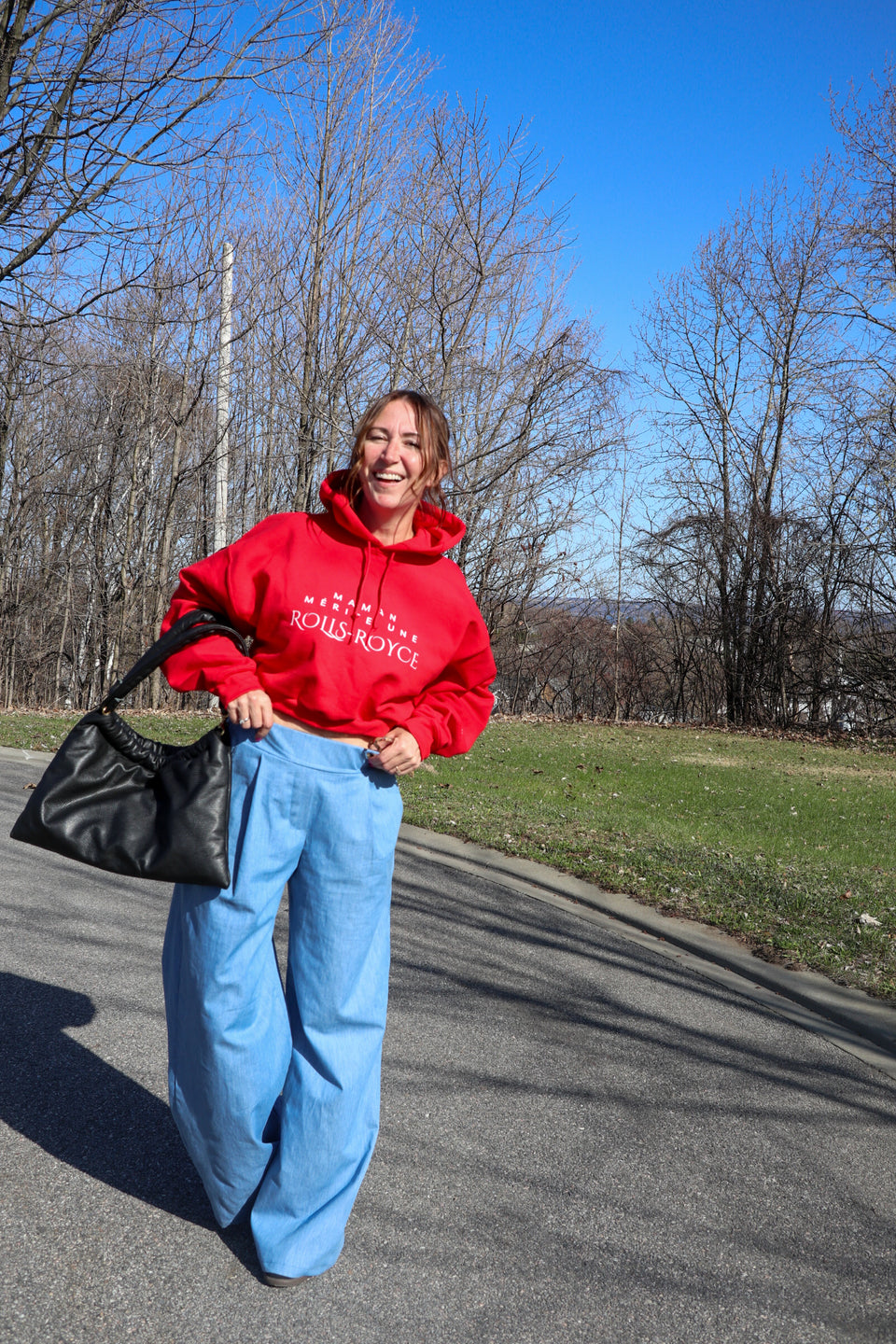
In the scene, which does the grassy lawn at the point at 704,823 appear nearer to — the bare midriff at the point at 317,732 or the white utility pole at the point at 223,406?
the bare midriff at the point at 317,732

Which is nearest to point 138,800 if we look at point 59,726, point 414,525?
point 414,525

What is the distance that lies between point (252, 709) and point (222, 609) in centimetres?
32

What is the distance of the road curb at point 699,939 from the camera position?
4434 mm

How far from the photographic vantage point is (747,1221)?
277 centimetres

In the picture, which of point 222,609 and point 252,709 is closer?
point 252,709

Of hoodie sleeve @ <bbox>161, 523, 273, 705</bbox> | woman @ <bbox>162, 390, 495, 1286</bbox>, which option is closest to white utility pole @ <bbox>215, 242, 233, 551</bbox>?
hoodie sleeve @ <bbox>161, 523, 273, 705</bbox>

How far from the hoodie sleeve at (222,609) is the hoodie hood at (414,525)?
0.19 m

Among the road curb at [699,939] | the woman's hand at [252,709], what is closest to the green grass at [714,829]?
the road curb at [699,939]

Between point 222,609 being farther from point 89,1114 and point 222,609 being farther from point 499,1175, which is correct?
point 499,1175

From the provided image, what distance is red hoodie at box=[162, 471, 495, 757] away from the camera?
7.43ft

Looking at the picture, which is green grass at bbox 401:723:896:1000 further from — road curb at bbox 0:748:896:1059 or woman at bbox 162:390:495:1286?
woman at bbox 162:390:495:1286

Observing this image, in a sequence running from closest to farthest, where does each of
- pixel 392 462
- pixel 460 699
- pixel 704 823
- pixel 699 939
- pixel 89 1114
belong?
1. pixel 392 462
2. pixel 460 699
3. pixel 89 1114
4. pixel 699 939
5. pixel 704 823

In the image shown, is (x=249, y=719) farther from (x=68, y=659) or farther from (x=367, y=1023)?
(x=68, y=659)

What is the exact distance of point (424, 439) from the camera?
2.44m
